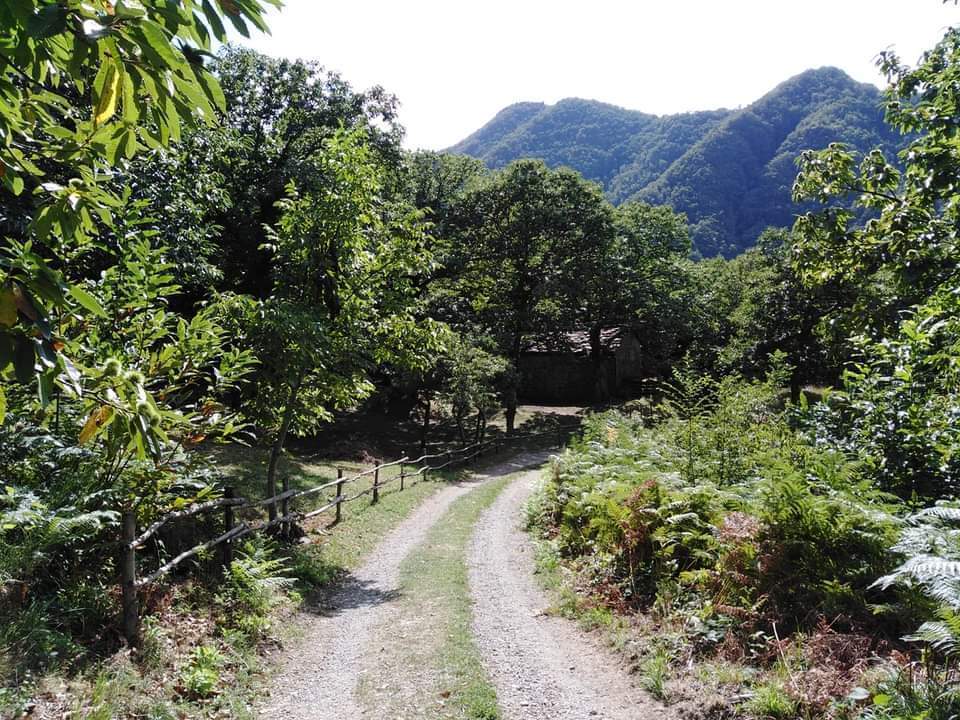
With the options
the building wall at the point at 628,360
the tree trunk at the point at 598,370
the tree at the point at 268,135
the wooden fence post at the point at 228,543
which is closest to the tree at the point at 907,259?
the wooden fence post at the point at 228,543

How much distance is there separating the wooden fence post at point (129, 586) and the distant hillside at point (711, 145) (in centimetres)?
8766

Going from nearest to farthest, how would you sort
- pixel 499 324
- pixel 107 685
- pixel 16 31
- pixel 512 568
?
pixel 16 31 < pixel 107 685 < pixel 512 568 < pixel 499 324

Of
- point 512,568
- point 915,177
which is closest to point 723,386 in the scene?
point 512,568

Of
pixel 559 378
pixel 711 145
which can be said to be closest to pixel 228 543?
pixel 559 378

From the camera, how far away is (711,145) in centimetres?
11919

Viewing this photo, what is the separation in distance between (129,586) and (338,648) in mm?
2572

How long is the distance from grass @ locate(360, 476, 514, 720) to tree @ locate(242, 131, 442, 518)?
3228 mm

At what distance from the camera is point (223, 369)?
20.8 feet

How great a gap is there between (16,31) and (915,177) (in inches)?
326

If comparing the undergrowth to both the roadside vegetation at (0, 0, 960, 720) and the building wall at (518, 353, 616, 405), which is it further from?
the building wall at (518, 353, 616, 405)

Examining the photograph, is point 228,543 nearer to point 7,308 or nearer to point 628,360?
point 7,308

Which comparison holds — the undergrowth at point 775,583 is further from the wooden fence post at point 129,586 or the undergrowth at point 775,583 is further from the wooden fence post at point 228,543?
the wooden fence post at point 129,586

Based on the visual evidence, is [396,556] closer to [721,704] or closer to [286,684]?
[286,684]

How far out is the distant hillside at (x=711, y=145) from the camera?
104625 millimetres
